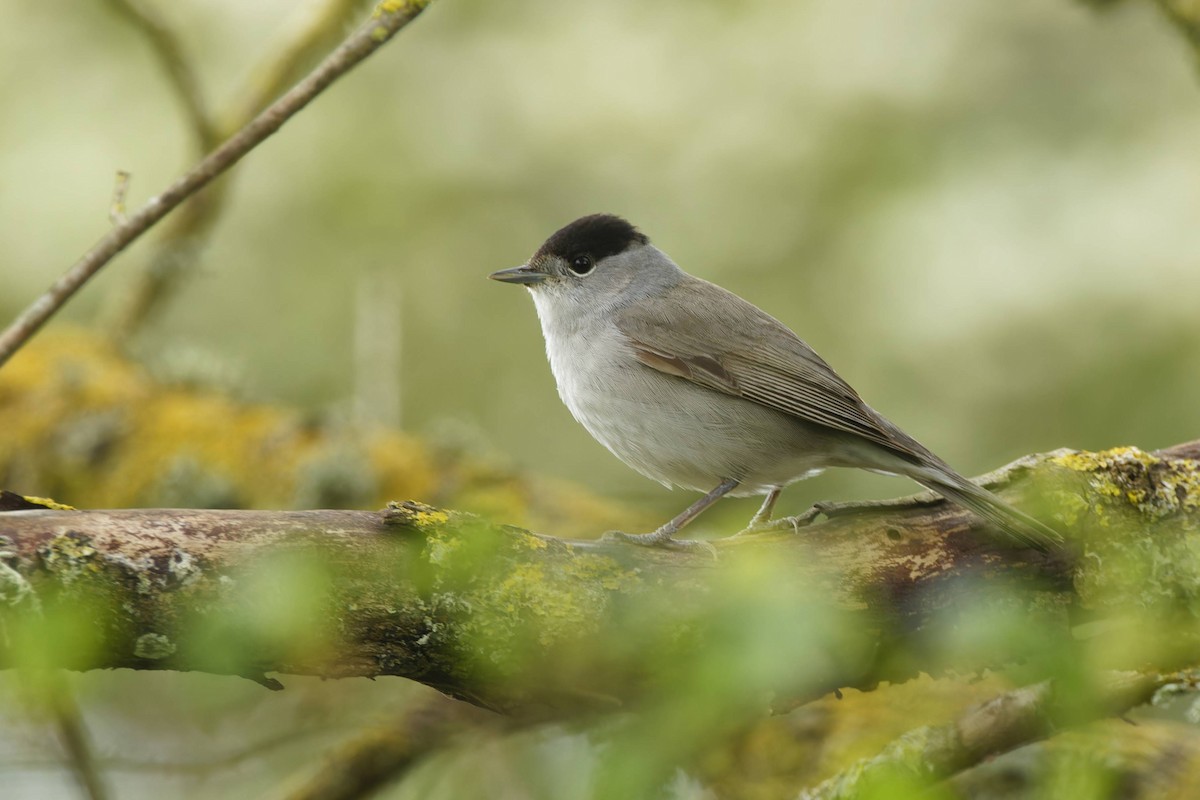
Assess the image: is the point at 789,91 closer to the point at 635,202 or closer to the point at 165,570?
the point at 635,202

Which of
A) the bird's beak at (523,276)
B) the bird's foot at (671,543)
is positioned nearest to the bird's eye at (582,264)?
the bird's beak at (523,276)

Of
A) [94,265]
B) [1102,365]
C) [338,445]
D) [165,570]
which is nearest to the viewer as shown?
[165,570]

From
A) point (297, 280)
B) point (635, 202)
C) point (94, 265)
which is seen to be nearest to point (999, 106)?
point (635, 202)

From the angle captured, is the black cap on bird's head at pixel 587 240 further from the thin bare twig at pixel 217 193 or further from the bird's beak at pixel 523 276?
the thin bare twig at pixel 217 193

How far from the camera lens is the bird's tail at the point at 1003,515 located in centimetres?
373

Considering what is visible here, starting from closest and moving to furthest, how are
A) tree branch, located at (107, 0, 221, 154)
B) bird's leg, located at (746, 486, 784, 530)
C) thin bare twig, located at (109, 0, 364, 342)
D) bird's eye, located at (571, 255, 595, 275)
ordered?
bird's leg, located at (746, 486, 784, 530) < tree branch, located at (107, 0, 221, 154) < bird's eye, located at (571, 255, 595, 275) < thin bare twig, located at (109, 0, 364, 342)

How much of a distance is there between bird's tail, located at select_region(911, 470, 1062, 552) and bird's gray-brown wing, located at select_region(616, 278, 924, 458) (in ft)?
2.09

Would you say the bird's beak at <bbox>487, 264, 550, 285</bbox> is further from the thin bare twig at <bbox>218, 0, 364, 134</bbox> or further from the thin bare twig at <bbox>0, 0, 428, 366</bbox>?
the thin bare twig at <bbox>0, 0, 428, 366</bbox>

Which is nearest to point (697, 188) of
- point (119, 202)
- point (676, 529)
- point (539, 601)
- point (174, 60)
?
point (174, 60)

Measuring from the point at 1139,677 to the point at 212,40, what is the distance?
8373 millimetres

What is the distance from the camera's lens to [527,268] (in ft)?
19.7

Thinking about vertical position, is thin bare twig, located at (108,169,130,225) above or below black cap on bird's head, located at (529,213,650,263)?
above

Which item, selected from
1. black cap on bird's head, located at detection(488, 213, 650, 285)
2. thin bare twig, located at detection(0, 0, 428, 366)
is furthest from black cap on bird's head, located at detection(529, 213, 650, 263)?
thin bare twig, located at detection(0, 0, 428, 366)

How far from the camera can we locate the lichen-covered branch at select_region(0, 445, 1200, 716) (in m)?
2.60
